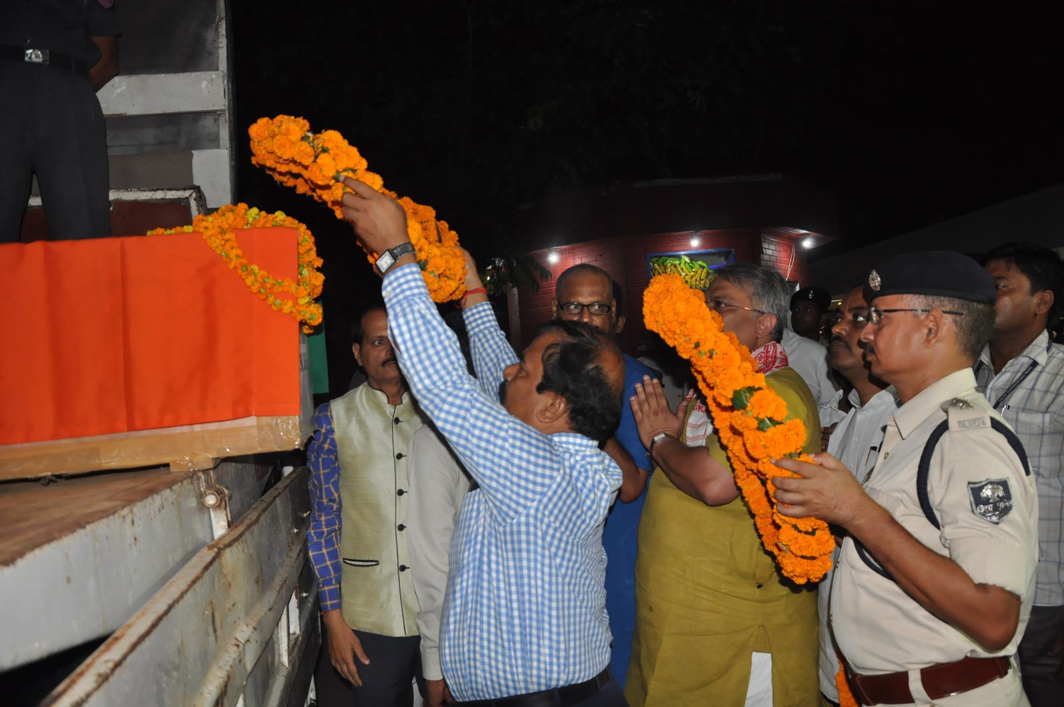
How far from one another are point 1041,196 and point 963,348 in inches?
366

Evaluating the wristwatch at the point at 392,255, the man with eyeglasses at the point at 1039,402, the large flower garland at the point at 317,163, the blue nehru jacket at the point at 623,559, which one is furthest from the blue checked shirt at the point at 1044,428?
the wristwatch at the point at 392,255

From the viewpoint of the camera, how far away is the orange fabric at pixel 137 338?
205cm

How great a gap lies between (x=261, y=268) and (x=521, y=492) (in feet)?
3.63

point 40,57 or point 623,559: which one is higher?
point 40,57

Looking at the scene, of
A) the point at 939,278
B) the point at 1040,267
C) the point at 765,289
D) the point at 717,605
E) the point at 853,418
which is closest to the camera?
the point at 939,278

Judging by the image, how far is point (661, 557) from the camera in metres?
2.80

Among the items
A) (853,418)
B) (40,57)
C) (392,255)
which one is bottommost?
(853,418)

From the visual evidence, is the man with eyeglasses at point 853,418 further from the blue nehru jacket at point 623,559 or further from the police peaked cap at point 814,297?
the police peaked cap at point 814,297

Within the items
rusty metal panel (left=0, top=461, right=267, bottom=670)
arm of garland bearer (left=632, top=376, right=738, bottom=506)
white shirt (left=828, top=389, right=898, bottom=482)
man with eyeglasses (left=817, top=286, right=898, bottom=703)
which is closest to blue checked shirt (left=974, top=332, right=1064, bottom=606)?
man with eyeglasses (left=817, top=286, right=898, bottom=703)

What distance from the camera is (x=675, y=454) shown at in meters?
2.74

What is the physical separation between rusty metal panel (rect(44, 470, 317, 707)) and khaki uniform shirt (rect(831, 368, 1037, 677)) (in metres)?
1.84

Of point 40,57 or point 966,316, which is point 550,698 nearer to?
point 966,316

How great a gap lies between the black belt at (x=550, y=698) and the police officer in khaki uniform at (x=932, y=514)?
81cm

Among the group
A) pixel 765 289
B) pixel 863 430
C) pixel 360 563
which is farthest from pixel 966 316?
pixel 360 563
